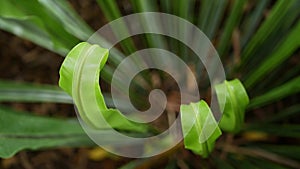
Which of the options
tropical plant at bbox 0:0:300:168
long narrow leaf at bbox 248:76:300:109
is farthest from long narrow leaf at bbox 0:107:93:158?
long narrow leaf at bbox 248:76:300:109

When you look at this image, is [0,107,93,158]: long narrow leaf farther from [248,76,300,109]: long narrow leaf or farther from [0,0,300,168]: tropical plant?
[248,76,300,109]: long narrow leaf

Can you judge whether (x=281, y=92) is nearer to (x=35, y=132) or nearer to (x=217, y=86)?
(x=217, y=86)

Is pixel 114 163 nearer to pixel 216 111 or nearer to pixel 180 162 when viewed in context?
pixel 180 162

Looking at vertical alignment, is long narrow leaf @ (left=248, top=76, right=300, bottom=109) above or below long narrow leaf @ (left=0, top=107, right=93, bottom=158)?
above

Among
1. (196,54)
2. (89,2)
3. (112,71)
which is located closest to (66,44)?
(112,71)

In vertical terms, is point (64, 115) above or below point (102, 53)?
below

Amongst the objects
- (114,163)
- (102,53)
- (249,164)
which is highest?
(102,53)

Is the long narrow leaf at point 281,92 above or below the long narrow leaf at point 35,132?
above

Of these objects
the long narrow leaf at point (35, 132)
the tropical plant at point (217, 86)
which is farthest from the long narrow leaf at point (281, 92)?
the long narrow leaf at point (35, 132)

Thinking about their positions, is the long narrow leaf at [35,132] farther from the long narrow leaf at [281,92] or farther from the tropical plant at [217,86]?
the long narrow leaf at [281,92]
